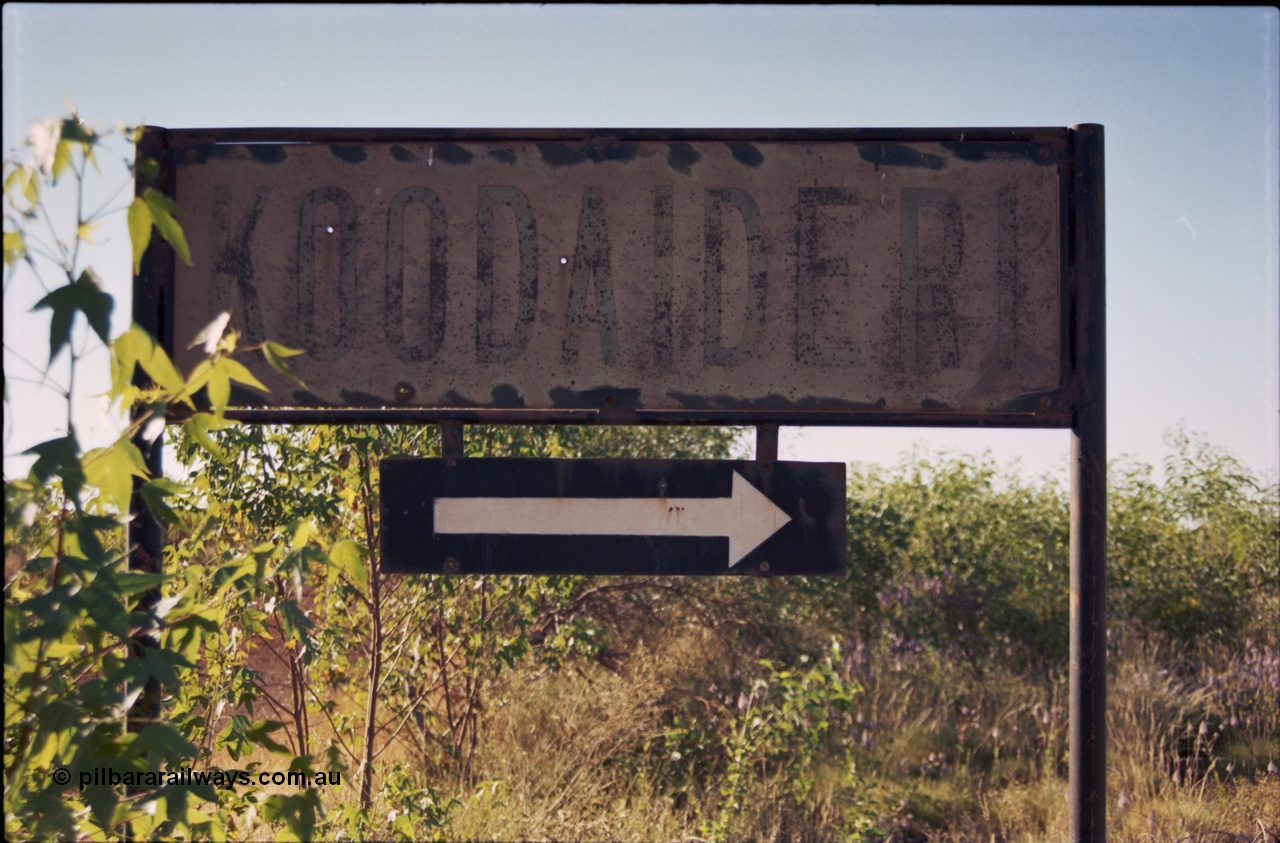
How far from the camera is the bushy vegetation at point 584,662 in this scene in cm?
160

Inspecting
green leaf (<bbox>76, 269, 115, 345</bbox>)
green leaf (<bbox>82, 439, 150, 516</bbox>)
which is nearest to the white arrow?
green leaf (<bbox>82, 439, 150, 516</bbox>)

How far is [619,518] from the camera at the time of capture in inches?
99.0

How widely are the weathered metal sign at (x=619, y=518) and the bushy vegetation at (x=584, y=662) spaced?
1.42 feet

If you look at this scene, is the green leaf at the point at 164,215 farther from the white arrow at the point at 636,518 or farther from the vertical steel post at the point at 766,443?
the vertical steel post at the point at 766,443

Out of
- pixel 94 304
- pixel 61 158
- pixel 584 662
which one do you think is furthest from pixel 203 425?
pixel 584 662

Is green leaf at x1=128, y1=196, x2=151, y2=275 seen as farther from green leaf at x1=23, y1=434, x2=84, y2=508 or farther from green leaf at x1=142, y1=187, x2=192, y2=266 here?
green leaf at x1=23, y1=434, x2=84, y2=508

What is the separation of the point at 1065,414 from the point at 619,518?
44.1 inches

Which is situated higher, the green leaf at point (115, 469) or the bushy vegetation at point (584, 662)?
the green leaf at point (115, 469)

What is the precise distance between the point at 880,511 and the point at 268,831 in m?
7.18

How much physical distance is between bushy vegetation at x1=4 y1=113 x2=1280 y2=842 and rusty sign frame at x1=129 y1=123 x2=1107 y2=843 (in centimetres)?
28

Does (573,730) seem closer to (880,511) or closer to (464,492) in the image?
(464,492)

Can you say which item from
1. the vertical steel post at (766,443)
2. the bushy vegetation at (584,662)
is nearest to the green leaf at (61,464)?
the bushy vegetation at (584,662)

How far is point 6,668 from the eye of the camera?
1.57 metres

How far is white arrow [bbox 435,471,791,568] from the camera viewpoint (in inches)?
98.6
